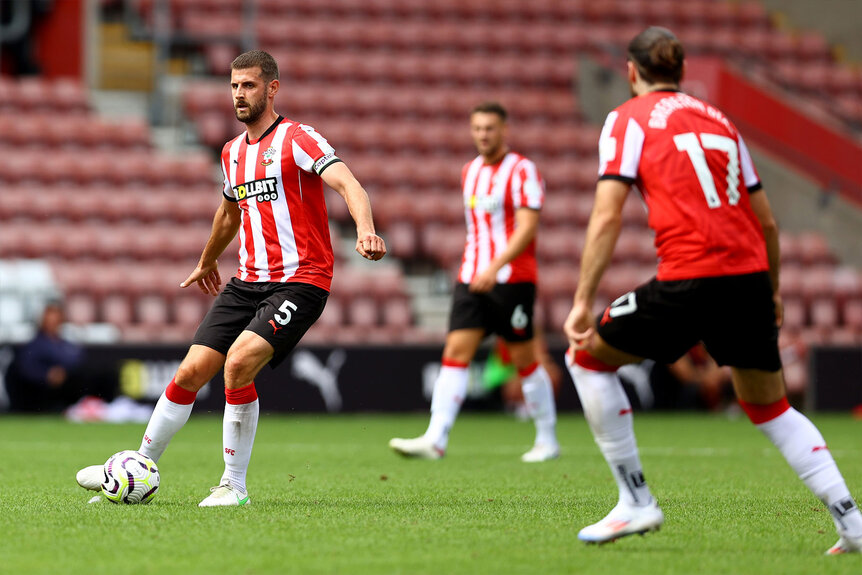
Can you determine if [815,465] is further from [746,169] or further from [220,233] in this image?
[220,233]

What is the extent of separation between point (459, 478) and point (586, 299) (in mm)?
3197

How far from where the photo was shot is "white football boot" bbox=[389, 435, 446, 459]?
8.41 meters

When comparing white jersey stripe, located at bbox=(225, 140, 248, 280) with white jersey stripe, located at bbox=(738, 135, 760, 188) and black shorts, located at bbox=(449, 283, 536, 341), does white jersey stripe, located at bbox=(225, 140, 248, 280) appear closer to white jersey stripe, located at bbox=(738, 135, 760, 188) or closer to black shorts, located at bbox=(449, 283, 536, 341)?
white jersey stripe, located at bbox=(738, 135, 760, 188)

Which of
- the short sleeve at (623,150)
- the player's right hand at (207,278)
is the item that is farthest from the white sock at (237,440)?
the short sleeve at (623,150)

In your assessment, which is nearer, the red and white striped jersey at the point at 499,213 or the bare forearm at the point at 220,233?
the bare forearm at the point at 220,233

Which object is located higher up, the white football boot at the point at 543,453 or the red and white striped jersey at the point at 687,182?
the red and white striped jersey at the point at 687,182

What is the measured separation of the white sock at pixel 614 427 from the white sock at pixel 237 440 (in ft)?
6.15

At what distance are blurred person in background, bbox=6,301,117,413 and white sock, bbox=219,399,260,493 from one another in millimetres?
7730

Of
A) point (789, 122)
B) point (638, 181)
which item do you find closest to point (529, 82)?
point (789, 122)

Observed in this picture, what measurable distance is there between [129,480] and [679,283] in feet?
9.21

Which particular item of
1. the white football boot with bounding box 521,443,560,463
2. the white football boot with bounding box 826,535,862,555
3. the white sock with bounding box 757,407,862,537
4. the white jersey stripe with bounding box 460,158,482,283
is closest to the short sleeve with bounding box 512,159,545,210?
the white jersey stripe with bounding box 460,158,482,283

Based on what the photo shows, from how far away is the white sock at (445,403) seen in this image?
857 cm

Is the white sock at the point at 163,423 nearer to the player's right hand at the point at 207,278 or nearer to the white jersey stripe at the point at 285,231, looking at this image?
the player's right hand at the point at 207,278

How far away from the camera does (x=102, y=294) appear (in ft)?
49.4
